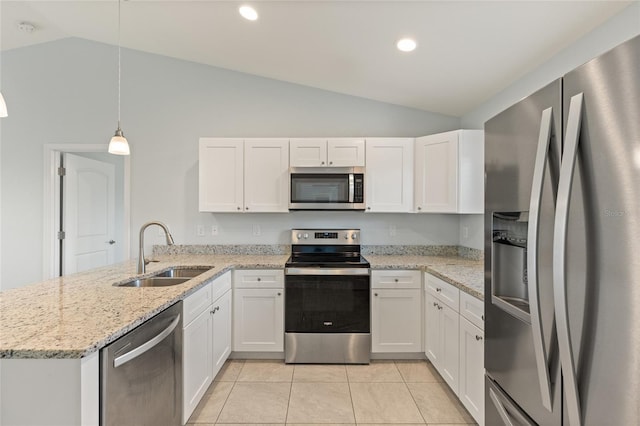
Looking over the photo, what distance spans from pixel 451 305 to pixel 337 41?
2.15 metres

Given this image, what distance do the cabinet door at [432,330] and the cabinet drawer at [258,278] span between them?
130cm

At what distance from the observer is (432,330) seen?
8.34ft

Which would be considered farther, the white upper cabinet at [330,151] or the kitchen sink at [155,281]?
the white upper cabinet at [330,151]

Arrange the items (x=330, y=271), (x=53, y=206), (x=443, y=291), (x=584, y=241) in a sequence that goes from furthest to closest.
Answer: (x=53, y=206)
(x=330, y=271)
(x=443, y=291)
(x=584, y=241)

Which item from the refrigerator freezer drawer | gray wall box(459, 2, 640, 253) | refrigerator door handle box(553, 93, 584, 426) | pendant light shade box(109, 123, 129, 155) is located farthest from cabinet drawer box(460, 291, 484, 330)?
pendant light shade box(109, 123, 129, 155)

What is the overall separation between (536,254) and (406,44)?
185 centimetres

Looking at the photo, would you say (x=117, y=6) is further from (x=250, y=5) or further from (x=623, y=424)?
(x=623, y=424)

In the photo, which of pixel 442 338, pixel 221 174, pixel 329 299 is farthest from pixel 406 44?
pixel 442 338

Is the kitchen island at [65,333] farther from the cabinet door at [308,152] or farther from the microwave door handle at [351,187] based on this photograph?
the cabinet door at [308,152]

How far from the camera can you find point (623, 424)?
728mm

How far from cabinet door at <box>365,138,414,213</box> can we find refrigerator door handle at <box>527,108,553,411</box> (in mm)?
2076

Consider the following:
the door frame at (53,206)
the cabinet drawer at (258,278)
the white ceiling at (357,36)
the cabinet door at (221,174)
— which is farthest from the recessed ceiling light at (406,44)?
the door frame at (53,206)

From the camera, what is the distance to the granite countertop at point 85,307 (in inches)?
40.4

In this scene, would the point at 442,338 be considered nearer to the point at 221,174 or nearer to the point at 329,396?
the point at 329,396
